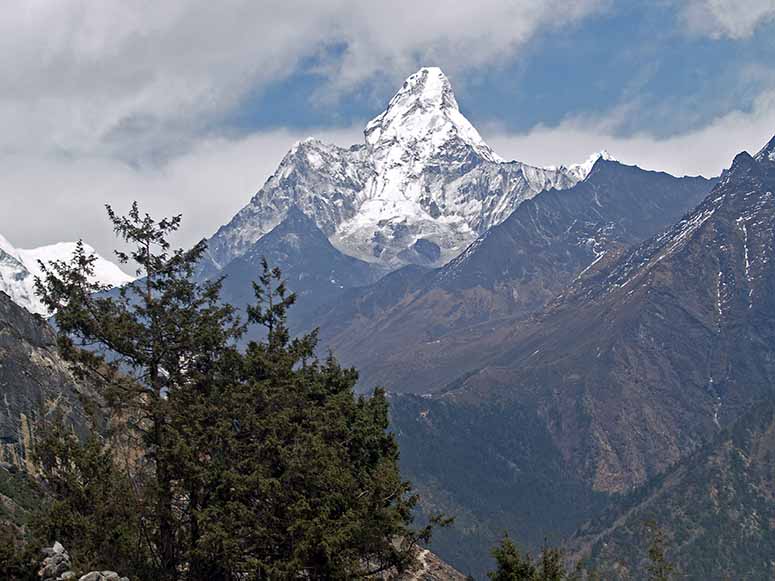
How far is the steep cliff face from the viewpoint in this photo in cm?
8538

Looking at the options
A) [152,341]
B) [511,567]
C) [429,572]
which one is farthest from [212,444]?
[429,572]

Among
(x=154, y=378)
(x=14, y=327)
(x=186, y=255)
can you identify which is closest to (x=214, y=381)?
(x=154, y=378)

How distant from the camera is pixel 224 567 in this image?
51.5 meters

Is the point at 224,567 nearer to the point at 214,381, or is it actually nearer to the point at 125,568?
the point at 125,568

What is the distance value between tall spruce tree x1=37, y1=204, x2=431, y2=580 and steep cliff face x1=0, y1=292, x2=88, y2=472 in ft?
88.6

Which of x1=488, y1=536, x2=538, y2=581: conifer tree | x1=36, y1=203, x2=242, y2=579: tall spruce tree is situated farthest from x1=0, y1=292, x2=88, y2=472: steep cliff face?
x1=488, y1=536, x2=538, y2=581: conifer tree

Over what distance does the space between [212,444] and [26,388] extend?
43294 millimetres

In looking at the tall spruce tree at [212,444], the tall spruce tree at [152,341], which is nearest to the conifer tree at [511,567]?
the tall spruce tree at [212,444]

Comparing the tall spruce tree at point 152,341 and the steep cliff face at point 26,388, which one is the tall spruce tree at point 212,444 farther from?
the steep cliff face at point 26,388

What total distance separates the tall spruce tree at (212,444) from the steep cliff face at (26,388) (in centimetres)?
2700

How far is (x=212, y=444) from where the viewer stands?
176ft

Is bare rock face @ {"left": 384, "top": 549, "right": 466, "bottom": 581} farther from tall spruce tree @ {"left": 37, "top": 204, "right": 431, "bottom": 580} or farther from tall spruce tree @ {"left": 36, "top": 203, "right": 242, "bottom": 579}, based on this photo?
tall spruce tree @ {"left": 36, "top": 203, "right": 242, "bottom": 579}

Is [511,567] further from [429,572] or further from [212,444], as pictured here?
[429,572]

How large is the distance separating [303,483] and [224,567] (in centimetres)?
615
